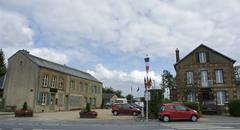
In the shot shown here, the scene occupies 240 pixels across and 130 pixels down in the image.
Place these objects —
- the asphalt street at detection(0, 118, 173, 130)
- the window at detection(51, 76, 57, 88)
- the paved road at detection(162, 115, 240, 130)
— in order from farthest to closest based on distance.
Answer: the window at detection(51, 76, 57, 88) → the asphalt street at detection(0, 118, 173, 130) → the paved road at detection(162, 115, 240, 130)

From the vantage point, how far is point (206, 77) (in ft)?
112

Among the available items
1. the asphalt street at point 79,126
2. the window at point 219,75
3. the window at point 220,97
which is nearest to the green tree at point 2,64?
the asphalt street at point 79,126

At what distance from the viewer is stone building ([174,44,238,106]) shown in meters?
33.1

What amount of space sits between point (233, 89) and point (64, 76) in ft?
87.1

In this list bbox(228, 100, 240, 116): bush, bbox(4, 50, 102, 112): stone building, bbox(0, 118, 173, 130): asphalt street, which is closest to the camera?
bbox(0, 118, 173, 130): asphalt street

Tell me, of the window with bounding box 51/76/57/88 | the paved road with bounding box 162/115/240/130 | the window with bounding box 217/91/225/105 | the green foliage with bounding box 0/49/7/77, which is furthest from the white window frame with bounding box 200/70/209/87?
the green foliage with bounding box 0/49/7/77

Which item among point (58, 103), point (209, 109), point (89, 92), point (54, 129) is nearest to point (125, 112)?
point (209, 109)

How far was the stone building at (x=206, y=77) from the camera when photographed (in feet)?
108

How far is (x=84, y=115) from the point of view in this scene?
1030 inches

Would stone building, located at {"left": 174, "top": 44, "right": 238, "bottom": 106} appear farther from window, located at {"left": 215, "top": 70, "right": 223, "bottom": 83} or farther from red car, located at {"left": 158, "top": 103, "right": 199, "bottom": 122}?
red car, located at {"left": 158, "top": 103, "right": 199, "bottom": 122}

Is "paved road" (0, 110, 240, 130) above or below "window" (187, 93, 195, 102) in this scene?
below

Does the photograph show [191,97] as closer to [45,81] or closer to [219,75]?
[219,75]

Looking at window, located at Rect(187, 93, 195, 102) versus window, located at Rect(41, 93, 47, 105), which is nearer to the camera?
window, located at Rect(187, 93, 195, 102)

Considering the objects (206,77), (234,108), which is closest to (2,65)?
(206,77)
